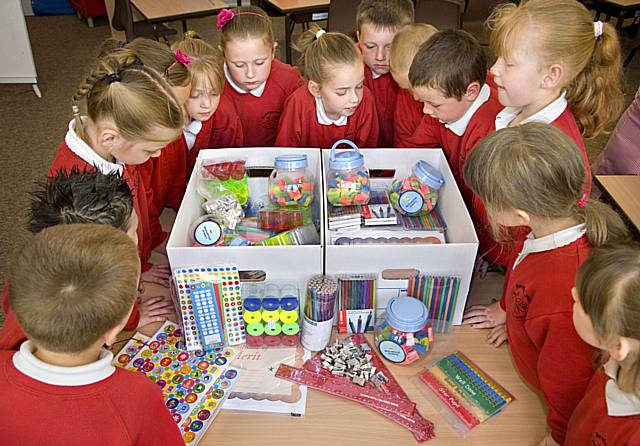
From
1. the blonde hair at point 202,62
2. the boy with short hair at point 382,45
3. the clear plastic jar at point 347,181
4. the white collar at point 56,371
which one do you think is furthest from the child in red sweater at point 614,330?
the boy with short hair at point 382,45

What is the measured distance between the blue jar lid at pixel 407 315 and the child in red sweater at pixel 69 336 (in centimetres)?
61

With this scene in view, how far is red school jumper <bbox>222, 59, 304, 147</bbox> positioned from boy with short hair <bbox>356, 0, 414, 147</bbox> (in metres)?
0.30

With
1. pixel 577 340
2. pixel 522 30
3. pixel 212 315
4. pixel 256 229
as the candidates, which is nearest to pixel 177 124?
pixel 256 229

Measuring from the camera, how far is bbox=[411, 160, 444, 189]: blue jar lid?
1.58 metres

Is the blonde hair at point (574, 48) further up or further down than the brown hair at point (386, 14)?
further up

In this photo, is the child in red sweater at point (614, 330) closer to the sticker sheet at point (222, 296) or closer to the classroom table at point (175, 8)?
the sticker sheet at point (222, 296)

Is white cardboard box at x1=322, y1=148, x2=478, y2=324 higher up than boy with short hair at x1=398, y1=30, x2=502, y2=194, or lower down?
lower down

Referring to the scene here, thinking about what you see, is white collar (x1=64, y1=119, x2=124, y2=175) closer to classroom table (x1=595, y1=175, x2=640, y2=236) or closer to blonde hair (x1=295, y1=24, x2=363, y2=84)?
blonde hair (x1=295, y1=24, x2=363, y2=84)

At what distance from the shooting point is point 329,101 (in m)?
1.94

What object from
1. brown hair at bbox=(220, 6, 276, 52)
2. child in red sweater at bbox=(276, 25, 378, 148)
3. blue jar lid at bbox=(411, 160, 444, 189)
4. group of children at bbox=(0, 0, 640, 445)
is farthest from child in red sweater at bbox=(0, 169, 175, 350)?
brown hair at bbox=(220, 6, 276, 52)

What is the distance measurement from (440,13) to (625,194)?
6.95 feet

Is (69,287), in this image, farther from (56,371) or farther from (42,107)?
(42,107)

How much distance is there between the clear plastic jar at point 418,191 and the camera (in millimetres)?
1562

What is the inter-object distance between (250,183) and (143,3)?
3.25 metres
